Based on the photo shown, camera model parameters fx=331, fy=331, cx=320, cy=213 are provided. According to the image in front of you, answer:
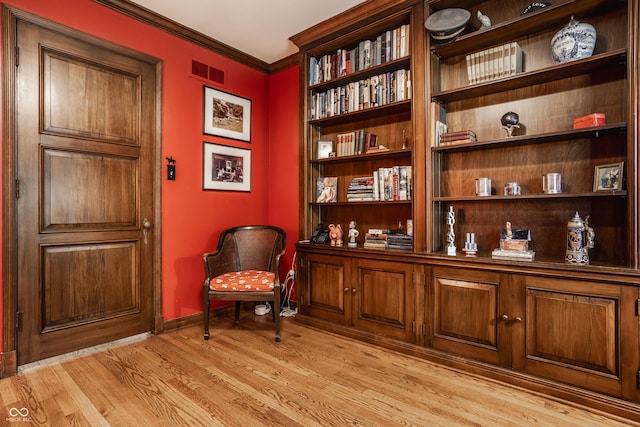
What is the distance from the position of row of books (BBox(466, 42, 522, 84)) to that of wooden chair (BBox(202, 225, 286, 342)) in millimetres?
2124

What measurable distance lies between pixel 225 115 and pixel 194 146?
1.68 feet

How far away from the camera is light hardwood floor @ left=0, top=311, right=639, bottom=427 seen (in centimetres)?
173

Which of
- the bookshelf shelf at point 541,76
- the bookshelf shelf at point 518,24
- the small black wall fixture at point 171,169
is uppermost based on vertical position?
the bookshelf shelf at point 518,24

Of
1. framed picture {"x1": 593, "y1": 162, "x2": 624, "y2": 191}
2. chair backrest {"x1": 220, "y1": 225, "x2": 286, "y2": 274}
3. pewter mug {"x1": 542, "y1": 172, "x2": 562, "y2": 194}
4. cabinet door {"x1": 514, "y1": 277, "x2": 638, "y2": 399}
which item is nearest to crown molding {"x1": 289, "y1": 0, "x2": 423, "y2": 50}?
pewter mug {"x1": 542, "y1": 172, "x2": 562, "y2": 194}

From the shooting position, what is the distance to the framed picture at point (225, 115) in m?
3.33

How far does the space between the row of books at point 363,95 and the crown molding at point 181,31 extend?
0.96m

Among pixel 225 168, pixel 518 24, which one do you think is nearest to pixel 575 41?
pixel 518 24

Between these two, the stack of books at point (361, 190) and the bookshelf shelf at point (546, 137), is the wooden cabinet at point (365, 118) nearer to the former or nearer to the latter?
the stack of books at point (361, 190)

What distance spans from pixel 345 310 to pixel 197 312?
147cm

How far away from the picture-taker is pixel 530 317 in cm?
204

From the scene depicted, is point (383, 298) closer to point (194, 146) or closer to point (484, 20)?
point (484, 20)

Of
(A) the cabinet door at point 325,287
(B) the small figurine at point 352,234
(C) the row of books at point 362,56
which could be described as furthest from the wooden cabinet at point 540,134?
(A) the cabinet door at point 325,287

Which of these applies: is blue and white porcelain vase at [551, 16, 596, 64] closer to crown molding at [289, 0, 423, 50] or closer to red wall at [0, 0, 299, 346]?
crown molding at [289, 0, 423, 50]

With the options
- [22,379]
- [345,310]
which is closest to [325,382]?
[345,310]
